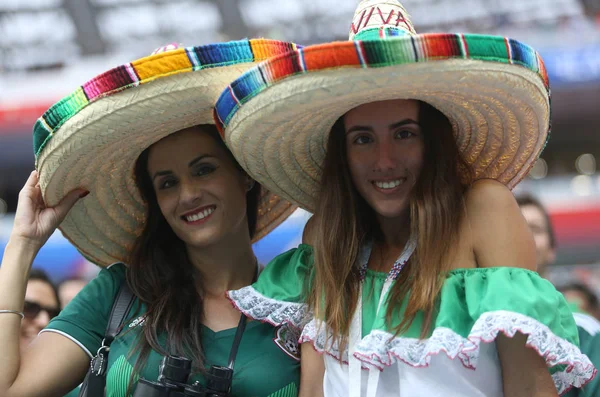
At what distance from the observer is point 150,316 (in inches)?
97.8

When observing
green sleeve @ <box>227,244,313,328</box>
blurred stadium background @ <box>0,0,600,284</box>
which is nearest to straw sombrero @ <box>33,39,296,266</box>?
green sleeve @ <box>227,244,313,328</box>

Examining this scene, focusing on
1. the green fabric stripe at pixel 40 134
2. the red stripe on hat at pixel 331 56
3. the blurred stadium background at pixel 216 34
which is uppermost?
the blurred stadium background at pixel 216 34

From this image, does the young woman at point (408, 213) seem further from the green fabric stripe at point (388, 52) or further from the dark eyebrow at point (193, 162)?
the dark eyebrow at point (193, 162)

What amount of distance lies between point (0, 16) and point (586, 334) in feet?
40.4

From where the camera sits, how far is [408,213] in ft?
7.30

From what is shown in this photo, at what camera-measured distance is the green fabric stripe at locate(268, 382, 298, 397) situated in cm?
231

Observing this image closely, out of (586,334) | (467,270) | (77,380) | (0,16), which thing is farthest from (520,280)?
(0,16)

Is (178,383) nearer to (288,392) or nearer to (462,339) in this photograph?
(288,392)

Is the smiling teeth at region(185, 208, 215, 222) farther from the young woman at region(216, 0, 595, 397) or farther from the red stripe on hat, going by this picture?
the red stripe on hat

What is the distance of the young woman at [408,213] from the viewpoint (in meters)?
1.83

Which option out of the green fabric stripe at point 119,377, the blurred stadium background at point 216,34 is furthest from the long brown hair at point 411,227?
the blurred stadium background at point 216,34

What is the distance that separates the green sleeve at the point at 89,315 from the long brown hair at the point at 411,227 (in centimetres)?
73

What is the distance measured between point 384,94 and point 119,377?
1.15 meters

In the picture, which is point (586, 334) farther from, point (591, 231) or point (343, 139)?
point (591, 231)
